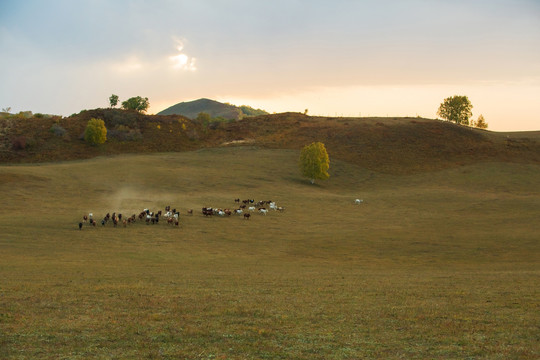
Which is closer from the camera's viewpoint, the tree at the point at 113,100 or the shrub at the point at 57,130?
the shrub at the point at 57,130

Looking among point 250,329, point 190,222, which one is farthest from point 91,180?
point 250,329

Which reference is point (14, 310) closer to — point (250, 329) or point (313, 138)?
point (250, 329)

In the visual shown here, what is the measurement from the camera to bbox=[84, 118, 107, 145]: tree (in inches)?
4872

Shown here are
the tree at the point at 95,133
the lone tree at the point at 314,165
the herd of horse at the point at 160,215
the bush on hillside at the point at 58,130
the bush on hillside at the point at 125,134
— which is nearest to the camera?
the herd of horse at the point at 160,215

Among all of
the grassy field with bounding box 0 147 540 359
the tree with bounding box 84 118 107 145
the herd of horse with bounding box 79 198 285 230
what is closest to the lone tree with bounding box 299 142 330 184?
the grassy field with bounding box 0 147 540 359

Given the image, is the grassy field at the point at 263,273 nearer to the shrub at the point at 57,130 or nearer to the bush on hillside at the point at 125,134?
the shrub at the point at 57,130

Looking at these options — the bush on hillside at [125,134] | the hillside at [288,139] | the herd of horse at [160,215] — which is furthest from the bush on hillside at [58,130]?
the herd of horse at [160,215]

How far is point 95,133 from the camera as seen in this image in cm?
12375

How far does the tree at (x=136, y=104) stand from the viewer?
181375mm

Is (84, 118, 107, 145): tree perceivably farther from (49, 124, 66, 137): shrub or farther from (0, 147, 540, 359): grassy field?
(0, 147, 540, 359): grassy field

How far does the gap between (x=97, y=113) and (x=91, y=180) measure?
76.9 meters

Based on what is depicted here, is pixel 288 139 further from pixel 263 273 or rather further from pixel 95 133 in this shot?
pixel 263 273

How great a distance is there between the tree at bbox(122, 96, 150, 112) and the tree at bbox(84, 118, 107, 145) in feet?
185

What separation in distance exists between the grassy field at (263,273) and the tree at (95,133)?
3959 centimetres
